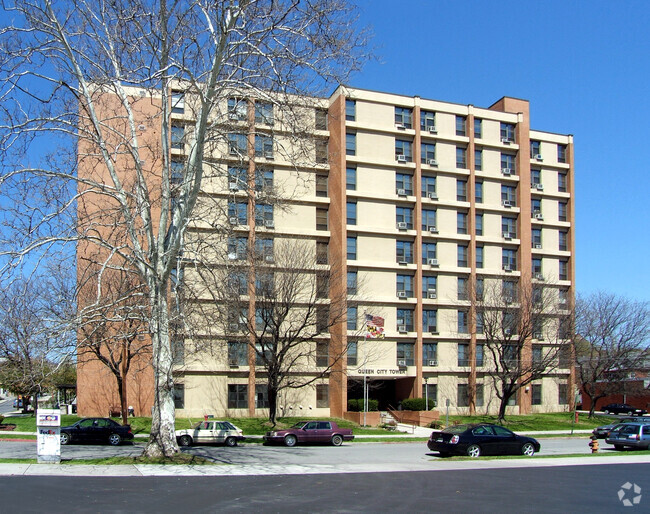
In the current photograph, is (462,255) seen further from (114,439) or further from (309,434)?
(114,439)

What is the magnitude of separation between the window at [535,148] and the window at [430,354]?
20328 millimetres

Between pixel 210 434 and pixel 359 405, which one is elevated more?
pixel 210 434

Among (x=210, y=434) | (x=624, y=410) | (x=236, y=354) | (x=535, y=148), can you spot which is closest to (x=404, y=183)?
(x=535, y=148)

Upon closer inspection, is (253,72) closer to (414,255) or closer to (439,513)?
(439,513)

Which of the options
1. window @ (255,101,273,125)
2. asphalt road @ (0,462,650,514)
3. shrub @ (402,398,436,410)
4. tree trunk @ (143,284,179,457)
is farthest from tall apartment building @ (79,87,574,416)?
asphalt road @ (0,462,650,514)

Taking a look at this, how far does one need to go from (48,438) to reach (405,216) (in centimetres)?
3822

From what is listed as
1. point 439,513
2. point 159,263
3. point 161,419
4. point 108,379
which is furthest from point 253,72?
point 108,379

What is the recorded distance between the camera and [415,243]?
53.9m

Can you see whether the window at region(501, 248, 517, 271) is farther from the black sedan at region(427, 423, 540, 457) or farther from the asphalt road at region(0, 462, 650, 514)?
the asphalt road at region(0, 462, 650, 514)

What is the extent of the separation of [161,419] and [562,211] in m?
49.5

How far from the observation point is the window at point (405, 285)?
53.6m

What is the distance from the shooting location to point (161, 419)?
67.4ft

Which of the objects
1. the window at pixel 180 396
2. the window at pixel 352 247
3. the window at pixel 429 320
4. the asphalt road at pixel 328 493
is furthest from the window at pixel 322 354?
the asphalt road at pixel 328 493

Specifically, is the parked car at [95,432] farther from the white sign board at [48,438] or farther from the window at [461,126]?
the window at [461,126]
